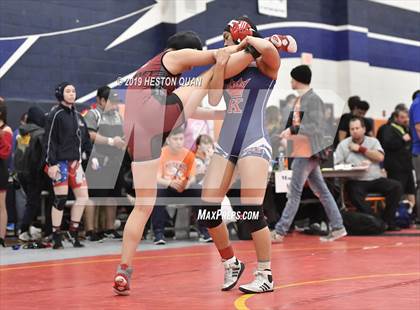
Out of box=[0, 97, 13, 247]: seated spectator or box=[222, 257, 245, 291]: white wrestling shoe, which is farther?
box=[0, 97, 13, 247]: seated spectator

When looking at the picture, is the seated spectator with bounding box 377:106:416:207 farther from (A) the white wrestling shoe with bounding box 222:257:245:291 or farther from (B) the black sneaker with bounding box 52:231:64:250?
(A) the white wrestling shoe with bounding box 222:257:245:291

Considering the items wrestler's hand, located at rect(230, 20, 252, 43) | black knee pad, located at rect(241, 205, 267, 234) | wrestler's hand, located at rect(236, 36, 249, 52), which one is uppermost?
wrestler's hand, located at rect(230, 20, 252, 43)

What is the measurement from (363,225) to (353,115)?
1.82 meters

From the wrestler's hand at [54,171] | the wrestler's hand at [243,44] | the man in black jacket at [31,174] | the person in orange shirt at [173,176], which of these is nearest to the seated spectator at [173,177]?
the person in orange shirt at [173,176]

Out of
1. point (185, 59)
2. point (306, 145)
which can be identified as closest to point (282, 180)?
point (306, 145)

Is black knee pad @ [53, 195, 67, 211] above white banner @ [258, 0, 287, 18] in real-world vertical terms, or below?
below

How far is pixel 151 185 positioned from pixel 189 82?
2.53ft

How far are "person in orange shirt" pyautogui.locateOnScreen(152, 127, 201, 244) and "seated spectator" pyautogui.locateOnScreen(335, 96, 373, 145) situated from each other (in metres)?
2.68

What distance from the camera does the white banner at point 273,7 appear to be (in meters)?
14.3

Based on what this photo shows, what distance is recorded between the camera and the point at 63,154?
8773 mm

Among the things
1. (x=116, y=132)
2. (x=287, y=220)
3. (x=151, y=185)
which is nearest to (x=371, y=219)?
(x=287, y=220)

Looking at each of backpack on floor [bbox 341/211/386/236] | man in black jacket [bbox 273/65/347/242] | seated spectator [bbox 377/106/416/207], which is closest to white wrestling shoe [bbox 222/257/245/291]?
man in black jacket [bbox 273/65/347/242]

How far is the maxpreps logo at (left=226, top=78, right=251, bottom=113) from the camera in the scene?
5281mm

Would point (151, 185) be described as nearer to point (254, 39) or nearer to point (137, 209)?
point (137, 209)
